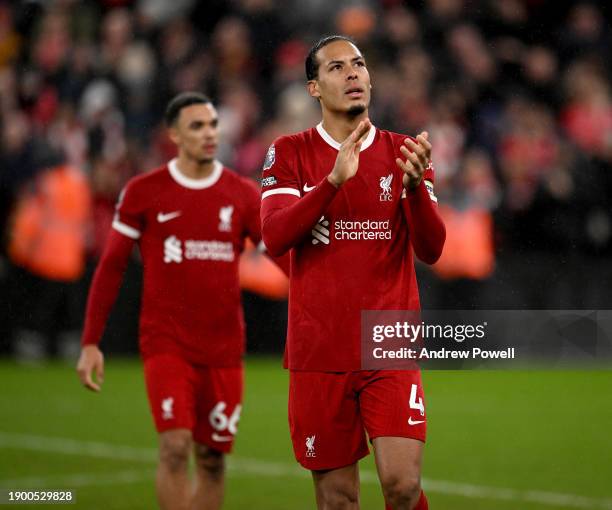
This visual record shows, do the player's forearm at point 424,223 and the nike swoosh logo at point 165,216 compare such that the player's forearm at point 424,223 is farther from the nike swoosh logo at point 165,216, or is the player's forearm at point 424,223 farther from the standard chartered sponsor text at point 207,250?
the nike swoosh logo at point 165,216

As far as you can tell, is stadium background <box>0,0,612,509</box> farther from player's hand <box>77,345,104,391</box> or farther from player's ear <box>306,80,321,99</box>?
player's ear <box>306,80,321,99</box>

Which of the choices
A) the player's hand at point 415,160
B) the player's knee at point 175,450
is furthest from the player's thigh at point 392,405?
the player's knee at point 175,450

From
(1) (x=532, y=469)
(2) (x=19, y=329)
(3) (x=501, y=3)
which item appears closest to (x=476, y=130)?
(3) (x=501, y=3)

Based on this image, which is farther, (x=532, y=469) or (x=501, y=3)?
(x=501, y=3)

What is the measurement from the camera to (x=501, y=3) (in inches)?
721

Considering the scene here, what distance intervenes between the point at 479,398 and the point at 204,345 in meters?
6.54

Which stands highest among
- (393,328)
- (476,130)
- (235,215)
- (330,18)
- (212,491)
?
(330,18)

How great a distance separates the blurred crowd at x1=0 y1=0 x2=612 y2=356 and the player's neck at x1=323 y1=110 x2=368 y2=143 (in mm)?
8525

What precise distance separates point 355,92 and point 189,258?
7.08 ft

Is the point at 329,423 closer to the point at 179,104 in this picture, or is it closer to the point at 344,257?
the point at 344,257

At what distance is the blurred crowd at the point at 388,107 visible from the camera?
14906 mm

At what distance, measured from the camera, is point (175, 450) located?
705 cm

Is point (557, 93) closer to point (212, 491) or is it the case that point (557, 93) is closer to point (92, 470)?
point (92, 470)

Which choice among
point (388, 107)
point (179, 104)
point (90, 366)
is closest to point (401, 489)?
point (90, 366)
